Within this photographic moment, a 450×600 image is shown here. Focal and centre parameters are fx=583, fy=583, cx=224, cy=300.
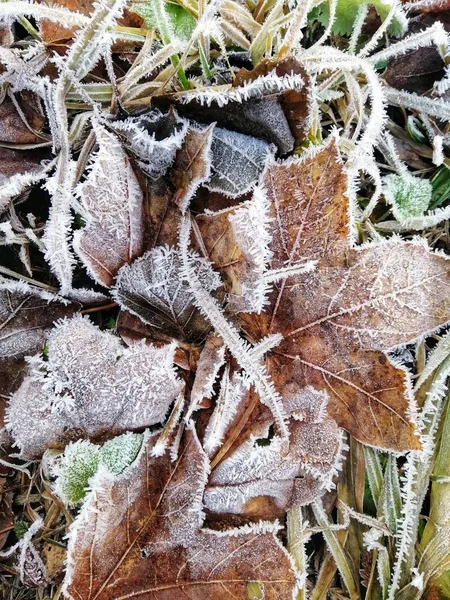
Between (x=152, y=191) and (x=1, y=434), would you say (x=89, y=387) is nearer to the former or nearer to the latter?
(x=1, y=434)

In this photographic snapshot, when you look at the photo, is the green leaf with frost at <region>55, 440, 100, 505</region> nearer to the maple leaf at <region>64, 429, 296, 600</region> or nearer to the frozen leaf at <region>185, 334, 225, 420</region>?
the maple leaf at <region>64, 429, 296, 600</region>

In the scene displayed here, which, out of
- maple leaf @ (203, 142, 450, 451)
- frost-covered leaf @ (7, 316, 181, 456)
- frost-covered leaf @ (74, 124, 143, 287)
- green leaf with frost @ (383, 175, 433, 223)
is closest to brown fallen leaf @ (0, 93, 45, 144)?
frost-covered leaf @ (74, 124, 143, 287)

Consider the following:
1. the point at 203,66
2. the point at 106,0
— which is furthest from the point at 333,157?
the point at 106,0

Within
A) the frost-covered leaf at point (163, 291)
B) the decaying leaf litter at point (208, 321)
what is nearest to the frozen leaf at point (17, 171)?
the decaying leaf litter at point (208, 321)

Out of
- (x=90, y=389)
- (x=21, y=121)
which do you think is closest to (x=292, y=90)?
(x=21, y=121)

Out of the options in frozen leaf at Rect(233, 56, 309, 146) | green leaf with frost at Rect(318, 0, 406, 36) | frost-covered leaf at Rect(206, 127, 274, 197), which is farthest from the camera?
green leaf with frost at Rect(318, 0, 406, 36)

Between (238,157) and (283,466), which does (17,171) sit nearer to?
(238,157)
